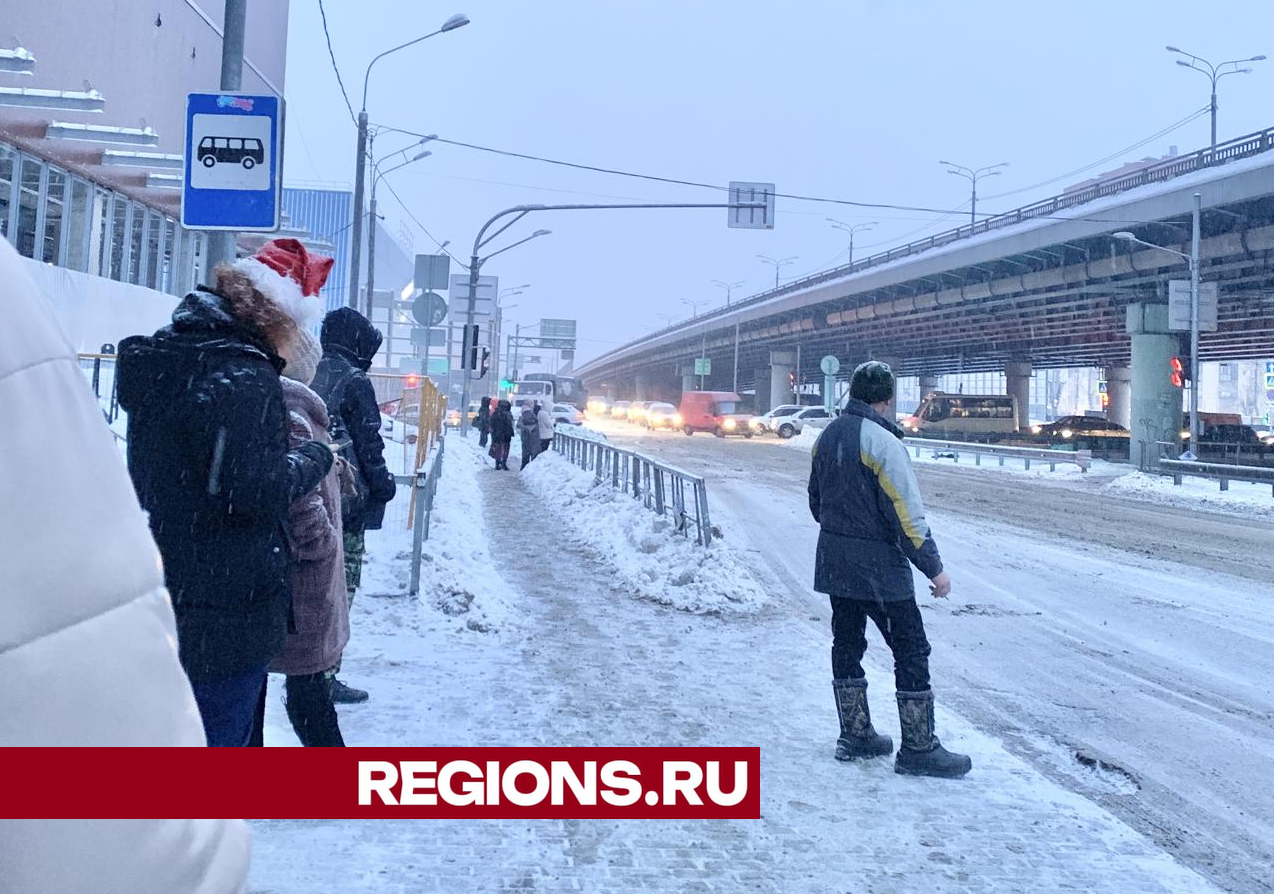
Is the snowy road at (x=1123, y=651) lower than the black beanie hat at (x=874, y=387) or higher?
lower

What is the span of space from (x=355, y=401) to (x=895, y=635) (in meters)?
2.79

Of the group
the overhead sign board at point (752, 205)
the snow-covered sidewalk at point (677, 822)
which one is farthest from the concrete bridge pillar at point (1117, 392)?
the snow-covered sidewalk at point (677, 822)

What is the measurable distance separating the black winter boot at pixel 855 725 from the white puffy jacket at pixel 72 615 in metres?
4.44

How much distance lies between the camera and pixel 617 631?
26.9 feet

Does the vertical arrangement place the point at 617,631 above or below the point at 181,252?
below

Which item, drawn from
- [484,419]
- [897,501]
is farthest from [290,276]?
[484,419]

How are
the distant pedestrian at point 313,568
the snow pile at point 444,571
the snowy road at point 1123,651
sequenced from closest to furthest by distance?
1. the distant pedestrian at point 313,568
2. the snowy road at point 1123,651
3. the snow pile at point 444,571

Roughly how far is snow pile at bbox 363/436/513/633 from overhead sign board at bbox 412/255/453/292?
10.5m

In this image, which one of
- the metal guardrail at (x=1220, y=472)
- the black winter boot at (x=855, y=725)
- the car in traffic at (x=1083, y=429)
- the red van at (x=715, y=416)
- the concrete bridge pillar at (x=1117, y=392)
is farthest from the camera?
the concrete bridge pillar at (x=1117, y=392)

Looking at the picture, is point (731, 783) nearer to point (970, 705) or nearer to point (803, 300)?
point (970, 705)

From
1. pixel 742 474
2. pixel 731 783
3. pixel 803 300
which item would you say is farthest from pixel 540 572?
pixel 803 300

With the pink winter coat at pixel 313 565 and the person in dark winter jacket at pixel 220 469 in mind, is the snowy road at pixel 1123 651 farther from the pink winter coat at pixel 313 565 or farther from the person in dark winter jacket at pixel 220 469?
the person in dark winter jacket at pixel 220 469

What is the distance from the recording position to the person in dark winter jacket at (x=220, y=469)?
2660mm

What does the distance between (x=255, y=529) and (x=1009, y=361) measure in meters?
73.5
